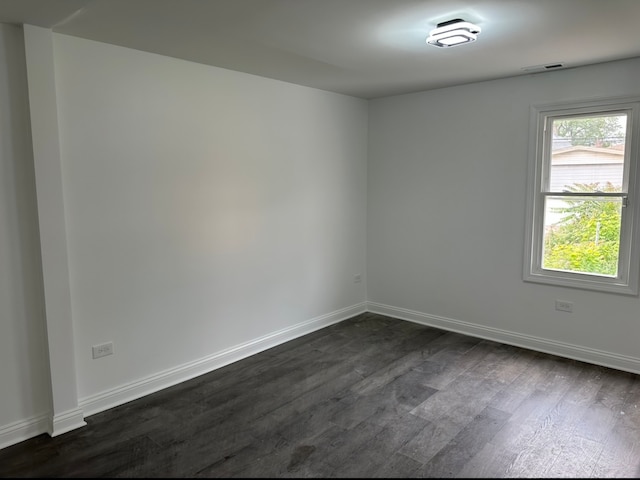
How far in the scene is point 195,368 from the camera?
3609mm

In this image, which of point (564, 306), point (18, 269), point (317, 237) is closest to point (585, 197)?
point (564, 306)

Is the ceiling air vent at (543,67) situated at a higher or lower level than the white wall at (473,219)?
higher

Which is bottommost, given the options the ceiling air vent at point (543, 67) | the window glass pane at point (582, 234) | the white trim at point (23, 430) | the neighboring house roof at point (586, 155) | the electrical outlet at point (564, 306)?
the white trim at point (23, 430)

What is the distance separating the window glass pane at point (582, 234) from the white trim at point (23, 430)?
4.14 metres

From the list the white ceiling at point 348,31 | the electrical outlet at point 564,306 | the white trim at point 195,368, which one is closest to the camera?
the white ceiling at point 348,31

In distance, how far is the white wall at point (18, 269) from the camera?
8.50 feet

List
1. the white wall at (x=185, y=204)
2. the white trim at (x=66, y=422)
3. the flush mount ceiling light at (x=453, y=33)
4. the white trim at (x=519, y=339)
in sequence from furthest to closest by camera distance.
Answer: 1. the white trim at (x=519, y=339)
2. the white wall at (x=185, y=204)
3. the white trim at (x=66, y=422)
4. the flush mount ceiling light at (x=453, y=33)

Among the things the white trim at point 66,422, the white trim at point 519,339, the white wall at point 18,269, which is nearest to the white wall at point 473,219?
the white trim at point 519,339

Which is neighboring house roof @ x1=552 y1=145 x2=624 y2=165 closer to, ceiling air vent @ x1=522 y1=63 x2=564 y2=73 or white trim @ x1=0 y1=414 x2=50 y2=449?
ceiling air vent @ x1=522 y1=63 x2=564 y2=73

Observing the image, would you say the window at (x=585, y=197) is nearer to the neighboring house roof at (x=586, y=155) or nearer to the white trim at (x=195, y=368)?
the neighboring house roof at (x=586, y=155)

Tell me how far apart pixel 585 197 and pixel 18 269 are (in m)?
4.31

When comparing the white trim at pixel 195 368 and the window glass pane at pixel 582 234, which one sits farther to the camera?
the window glass pane at pixel 582 234

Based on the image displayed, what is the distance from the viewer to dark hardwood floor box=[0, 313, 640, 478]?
2453 millimetres

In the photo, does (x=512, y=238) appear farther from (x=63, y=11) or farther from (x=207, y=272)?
(x=63, y=11)
